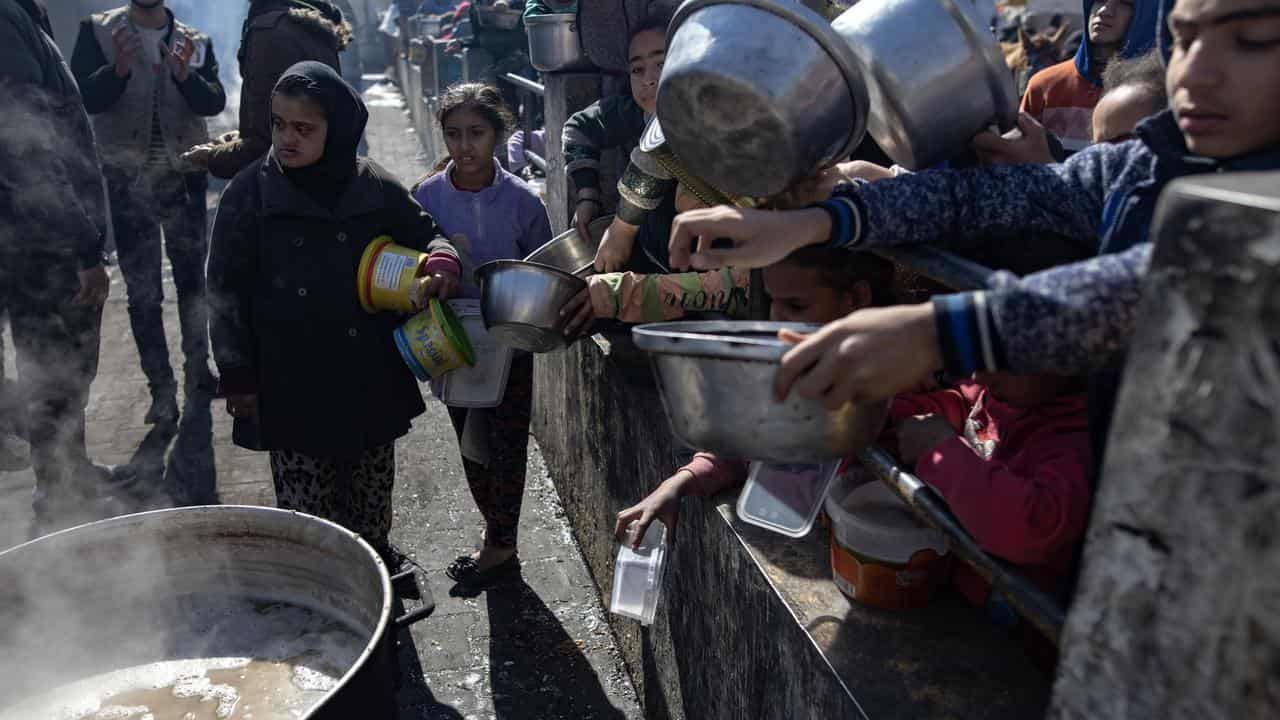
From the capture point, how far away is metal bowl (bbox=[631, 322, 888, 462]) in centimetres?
145

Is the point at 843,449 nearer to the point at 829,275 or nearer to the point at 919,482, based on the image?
the point at 919,482

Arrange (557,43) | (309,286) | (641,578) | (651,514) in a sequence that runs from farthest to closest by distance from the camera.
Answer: (557,43) < (309,286) < (641,578) < (651,514)

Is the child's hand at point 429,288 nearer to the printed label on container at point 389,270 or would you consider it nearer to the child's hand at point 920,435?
the printed label on container at point 389,270

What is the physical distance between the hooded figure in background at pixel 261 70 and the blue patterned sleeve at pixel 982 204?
3872 mm

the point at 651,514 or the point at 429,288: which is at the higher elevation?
the point at 429,288

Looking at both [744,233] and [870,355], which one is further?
[744,233]

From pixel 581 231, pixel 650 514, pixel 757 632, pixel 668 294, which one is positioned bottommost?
pixel 757 632

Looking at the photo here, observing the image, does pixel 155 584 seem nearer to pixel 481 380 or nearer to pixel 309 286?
pixel 309 286

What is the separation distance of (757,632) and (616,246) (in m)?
1.53

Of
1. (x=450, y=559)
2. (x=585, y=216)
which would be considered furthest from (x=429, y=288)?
(x=450, y=559)

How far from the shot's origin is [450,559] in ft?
14.9

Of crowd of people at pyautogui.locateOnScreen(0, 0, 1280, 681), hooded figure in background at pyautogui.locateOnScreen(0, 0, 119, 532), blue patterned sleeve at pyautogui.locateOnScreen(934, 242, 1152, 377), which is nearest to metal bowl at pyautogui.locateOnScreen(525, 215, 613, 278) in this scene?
crowd of people at pyautogui.locateOnScreen(0, 0, 1280, 681)

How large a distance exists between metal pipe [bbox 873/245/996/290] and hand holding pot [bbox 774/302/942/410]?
0.90 feet

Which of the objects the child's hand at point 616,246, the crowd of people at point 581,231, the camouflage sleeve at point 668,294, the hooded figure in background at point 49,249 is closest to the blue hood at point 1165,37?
the crowd of people at point 581,231
